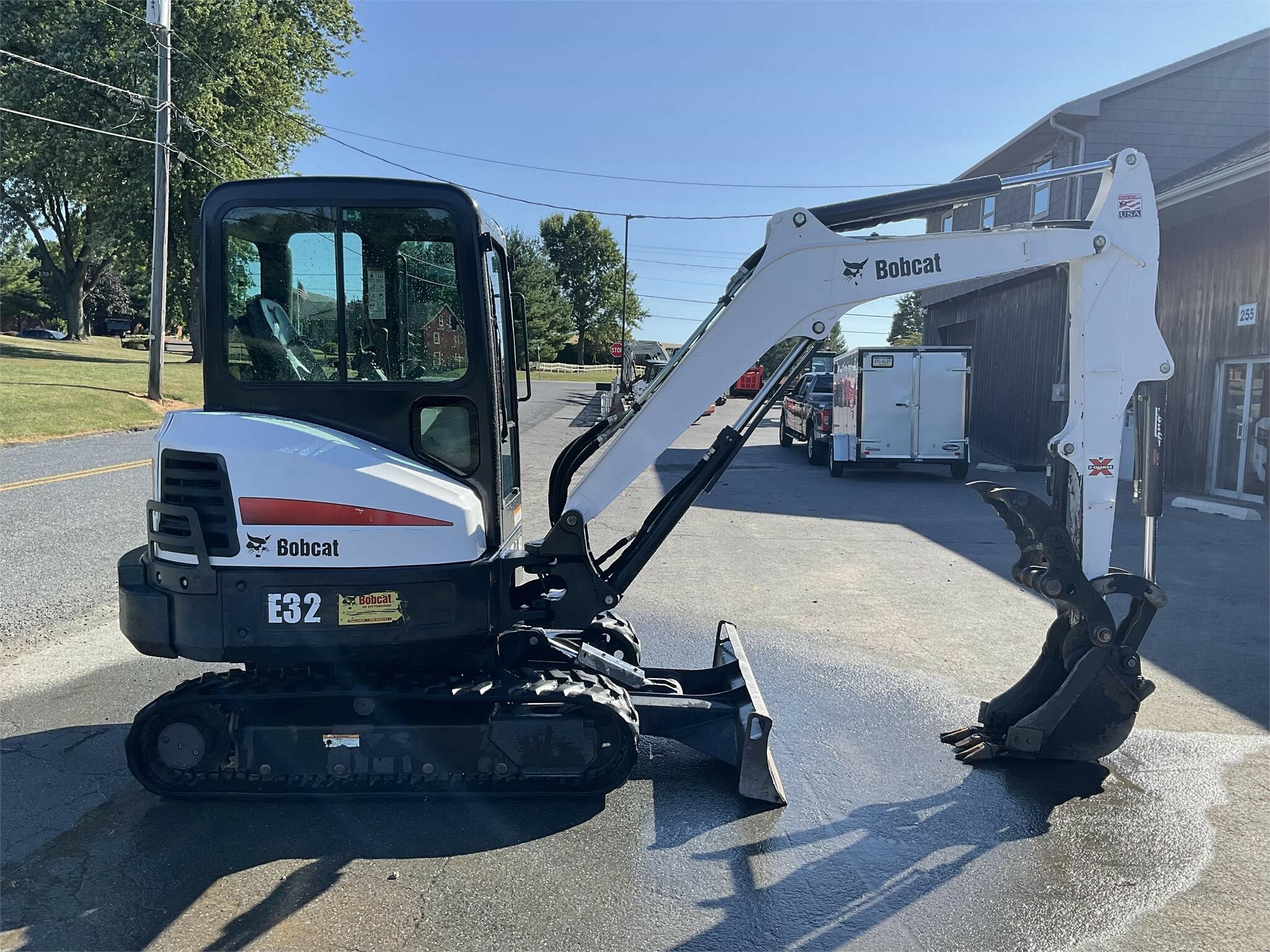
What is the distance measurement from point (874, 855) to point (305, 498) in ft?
9.36

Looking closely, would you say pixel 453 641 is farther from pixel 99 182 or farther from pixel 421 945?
pixel 99 182

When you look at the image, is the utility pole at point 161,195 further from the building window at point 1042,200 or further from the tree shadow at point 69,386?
the building window at point 1042,200

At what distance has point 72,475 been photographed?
12586mm

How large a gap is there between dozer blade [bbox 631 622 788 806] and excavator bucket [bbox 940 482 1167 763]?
117cm

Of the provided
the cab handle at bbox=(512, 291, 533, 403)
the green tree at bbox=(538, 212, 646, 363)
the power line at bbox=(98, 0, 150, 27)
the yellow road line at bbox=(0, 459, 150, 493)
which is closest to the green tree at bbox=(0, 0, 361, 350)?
the power line at bbox=(98, 0, 150, 27)

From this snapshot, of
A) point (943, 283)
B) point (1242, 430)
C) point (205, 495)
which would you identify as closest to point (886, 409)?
point (1242, 430)

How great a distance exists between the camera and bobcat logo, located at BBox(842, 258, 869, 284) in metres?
4.40

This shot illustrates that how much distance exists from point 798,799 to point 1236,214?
14.2m

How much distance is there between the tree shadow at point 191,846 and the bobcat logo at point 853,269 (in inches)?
110

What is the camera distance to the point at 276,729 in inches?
160

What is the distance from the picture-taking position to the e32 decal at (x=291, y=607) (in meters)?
3.92

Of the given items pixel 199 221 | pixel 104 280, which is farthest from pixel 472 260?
pixel 104 280

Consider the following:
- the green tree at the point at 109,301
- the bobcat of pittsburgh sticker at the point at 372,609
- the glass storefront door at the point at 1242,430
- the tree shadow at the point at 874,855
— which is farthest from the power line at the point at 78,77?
the green tree at the point at 109,301

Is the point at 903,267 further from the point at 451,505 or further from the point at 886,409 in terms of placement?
the point at 886,409
